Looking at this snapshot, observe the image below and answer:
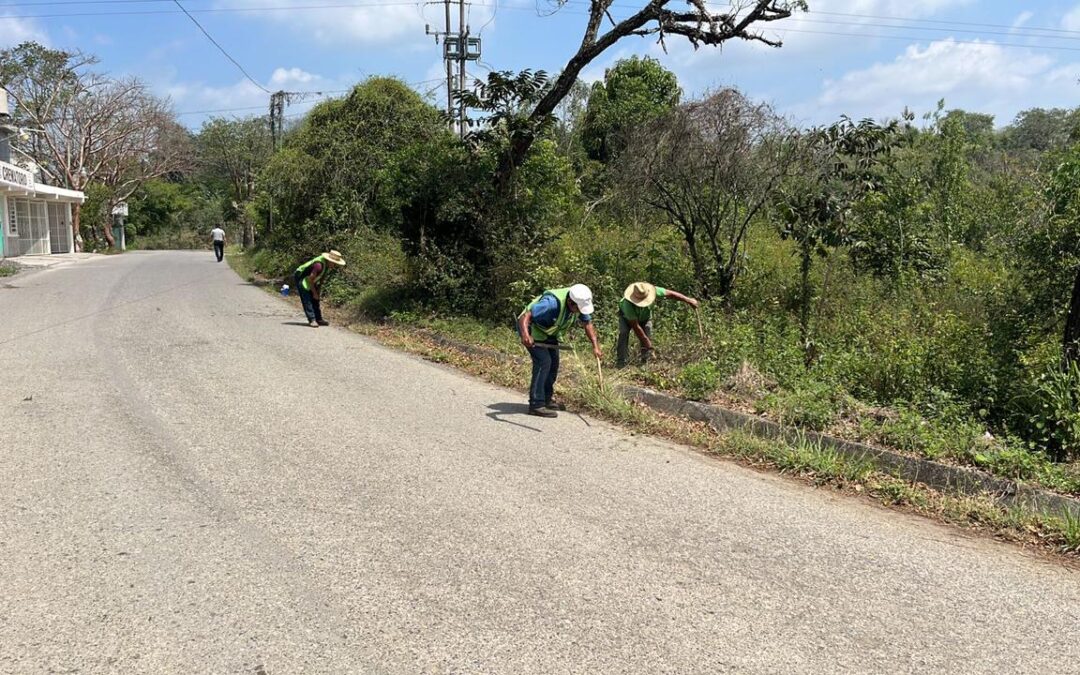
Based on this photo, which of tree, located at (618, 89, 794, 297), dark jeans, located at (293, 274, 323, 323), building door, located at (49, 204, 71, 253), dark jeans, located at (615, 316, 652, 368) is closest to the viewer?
dark jeans, located at (615, 316, 652, 368)

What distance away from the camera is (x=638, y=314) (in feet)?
30.1

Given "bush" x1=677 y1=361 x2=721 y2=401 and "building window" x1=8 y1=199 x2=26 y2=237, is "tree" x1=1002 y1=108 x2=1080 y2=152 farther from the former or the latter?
"building window" x1=8 y1=199 x2=26 y2=237

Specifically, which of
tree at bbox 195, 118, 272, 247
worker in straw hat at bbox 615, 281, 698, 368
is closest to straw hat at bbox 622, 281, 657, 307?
worker in straw hat at bbox 615, 281, 698, 368

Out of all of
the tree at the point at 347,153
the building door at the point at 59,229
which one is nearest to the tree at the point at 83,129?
the building door at the point at 59,229

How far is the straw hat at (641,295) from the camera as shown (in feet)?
29.4

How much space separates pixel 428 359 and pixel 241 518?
651 centimetres

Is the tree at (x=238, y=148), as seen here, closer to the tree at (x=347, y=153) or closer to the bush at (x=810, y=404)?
the tree at (x=347, y=153)

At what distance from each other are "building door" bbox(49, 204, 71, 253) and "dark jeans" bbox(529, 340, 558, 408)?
42272 mm

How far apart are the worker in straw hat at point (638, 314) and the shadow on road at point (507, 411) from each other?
1693mm

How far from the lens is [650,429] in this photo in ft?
24.0

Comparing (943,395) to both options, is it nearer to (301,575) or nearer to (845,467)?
(845,467)

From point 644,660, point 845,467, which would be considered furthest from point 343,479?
point 845,467

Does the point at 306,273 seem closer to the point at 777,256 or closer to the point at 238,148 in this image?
the point at 777,256

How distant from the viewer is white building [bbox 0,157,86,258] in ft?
106
